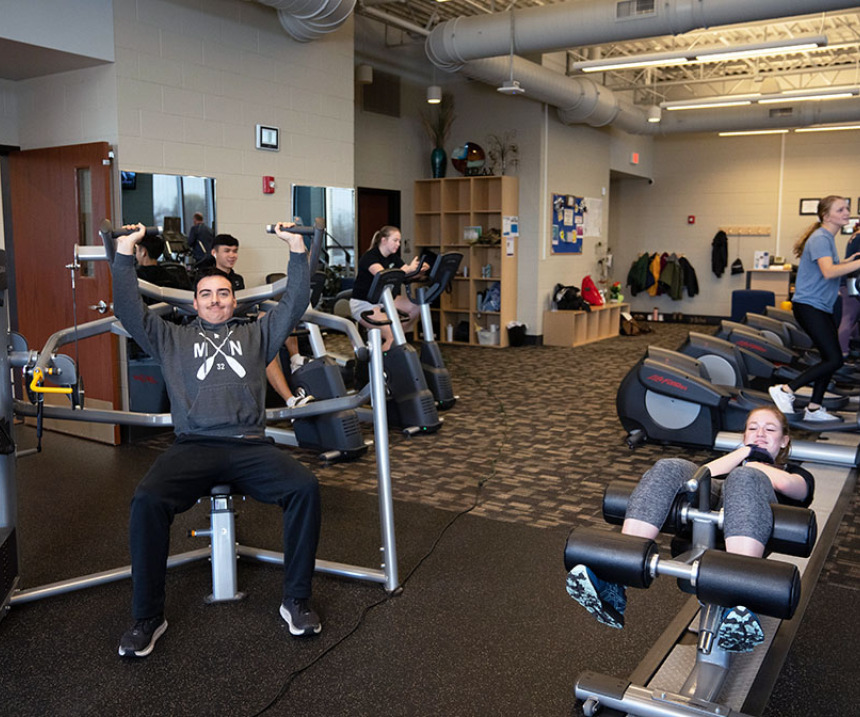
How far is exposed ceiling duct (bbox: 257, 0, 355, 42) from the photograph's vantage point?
5.57 metres

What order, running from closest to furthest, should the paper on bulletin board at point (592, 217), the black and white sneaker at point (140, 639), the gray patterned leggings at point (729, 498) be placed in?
the gray patterned leggings at point (729, 498) → the black and white sneaker at point (140, 639) → the paper on bulletin board at point (592, 217)

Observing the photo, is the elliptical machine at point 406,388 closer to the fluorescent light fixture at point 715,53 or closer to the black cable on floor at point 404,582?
the black cable on floor at point 404,582

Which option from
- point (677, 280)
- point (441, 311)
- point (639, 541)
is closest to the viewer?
point (639, 541)

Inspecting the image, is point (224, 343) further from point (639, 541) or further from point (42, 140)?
point (42, 140)

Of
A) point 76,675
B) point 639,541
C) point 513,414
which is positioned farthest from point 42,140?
point 639,541

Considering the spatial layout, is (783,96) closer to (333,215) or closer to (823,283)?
(823,283)

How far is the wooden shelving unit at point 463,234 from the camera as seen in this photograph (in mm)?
10016

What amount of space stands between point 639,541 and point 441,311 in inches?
336

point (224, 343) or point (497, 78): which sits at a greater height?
point (497, 78)

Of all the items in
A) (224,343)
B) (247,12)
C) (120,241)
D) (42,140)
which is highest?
(247,12)

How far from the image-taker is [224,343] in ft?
9.70

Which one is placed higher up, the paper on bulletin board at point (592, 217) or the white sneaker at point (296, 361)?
the paper on bulletin board at point (592, 217)

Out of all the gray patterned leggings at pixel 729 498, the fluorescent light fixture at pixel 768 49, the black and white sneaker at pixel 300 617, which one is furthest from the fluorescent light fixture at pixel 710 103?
the black and white sneaker at pixel 300 617

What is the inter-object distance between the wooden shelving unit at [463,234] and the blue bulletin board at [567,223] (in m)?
0.53
